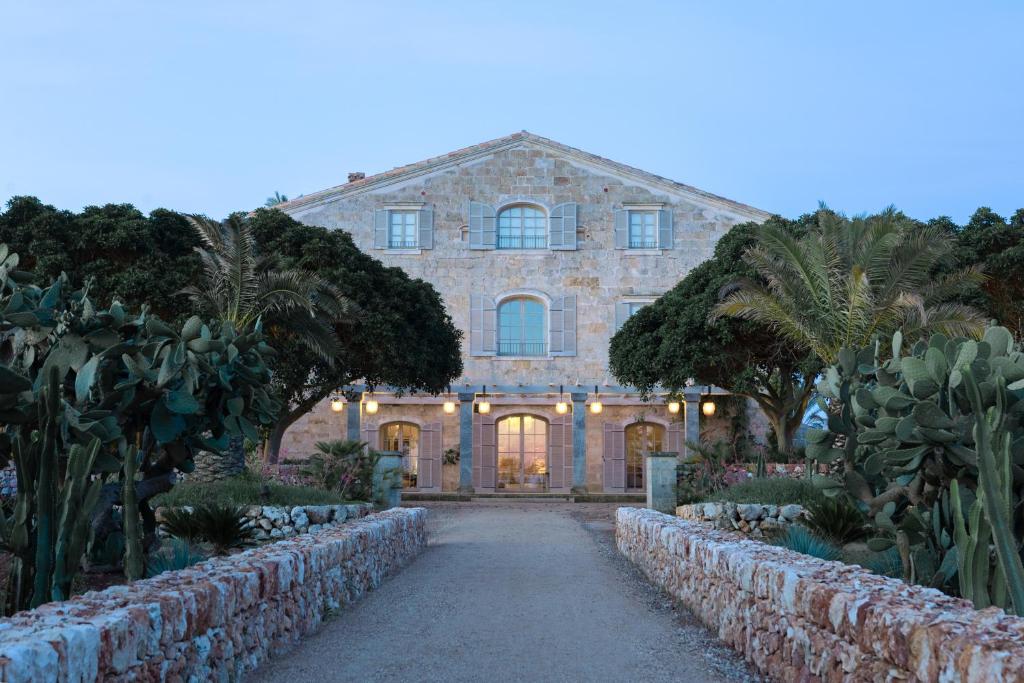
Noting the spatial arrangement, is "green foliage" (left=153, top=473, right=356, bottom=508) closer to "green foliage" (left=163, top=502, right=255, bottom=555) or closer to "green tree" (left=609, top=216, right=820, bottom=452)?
"green foliage" (left=163, top=502, right=255, bottom=555)

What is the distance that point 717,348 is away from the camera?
18391 mm

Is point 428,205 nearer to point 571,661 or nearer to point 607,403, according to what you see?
point 607,403

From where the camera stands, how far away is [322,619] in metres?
6.85

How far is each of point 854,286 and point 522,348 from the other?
572 inches

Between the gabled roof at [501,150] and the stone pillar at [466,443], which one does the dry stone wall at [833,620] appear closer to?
the stone pillar at [466,443]

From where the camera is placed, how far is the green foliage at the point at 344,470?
15945 mm

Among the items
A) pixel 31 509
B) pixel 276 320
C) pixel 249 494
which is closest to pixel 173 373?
pixel 31 509

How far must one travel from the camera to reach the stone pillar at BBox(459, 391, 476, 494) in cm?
2538

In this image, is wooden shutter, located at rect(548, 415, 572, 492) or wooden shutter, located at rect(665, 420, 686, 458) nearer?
wooden shutter, located at rect(548, 415, 572, 492)

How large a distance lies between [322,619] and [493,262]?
1946 cm

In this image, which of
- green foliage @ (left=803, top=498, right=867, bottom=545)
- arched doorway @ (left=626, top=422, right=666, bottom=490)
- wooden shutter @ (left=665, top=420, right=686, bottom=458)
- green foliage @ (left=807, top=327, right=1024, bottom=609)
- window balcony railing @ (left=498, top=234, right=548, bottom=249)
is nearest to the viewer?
green foliage @ (left=807, top=327, right=1024, bottom=609)

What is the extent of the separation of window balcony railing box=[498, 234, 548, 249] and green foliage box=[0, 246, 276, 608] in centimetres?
1918

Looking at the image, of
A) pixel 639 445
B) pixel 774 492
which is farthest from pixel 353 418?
pixel 774 492

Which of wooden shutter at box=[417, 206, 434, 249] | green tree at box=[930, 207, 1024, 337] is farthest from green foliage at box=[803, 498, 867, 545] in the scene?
wooden shutter at box=[417, 206, 434, 249]
